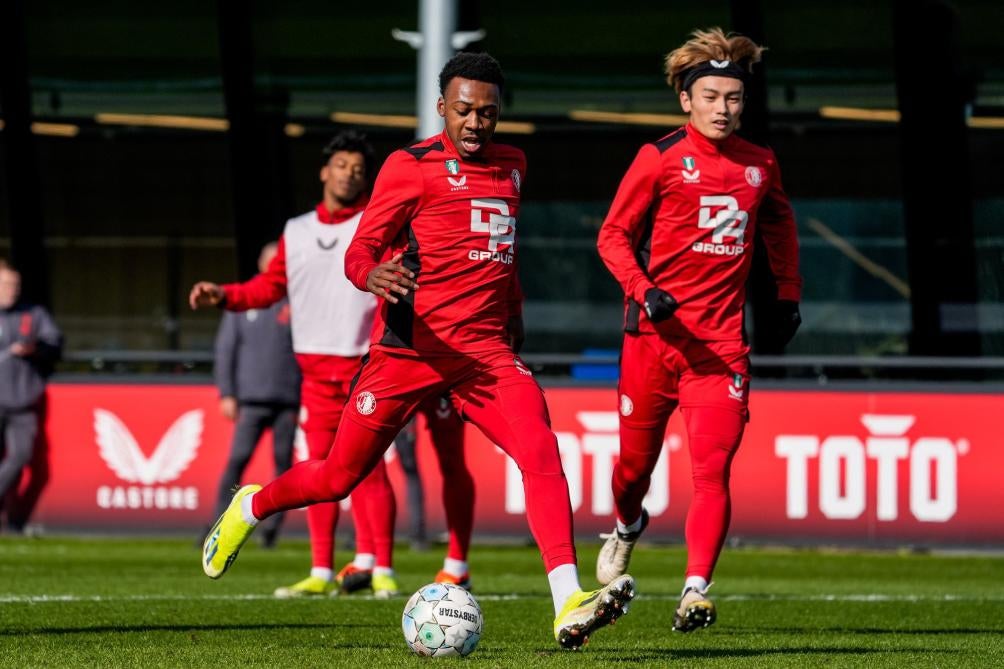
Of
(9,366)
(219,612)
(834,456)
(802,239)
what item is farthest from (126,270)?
(219,612)

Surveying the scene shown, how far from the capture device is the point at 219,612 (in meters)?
8.05

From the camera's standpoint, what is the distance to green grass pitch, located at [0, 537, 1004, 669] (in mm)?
6426

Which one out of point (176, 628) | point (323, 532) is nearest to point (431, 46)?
point (323, 532)

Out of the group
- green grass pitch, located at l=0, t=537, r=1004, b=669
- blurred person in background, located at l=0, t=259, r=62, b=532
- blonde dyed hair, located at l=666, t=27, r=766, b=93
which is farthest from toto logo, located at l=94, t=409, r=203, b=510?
blonde dyed hair, located at l=666, t=27, r=766, b=93

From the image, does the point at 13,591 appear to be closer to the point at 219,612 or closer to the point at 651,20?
the point at 219,612

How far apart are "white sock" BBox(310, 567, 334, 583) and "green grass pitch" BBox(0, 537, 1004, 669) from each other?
0.95ft

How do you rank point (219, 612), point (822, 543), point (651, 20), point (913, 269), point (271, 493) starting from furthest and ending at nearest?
point (651, 20) < point (913, 269) < point (822, 543) < point (219, 612) < point (271, 493)

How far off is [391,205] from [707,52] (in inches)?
61.7

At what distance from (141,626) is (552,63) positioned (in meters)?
10.6

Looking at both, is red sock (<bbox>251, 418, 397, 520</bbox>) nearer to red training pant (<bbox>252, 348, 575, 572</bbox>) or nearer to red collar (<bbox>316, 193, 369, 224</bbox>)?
red training pant (<bbox>252, 348, 575, 572</bbox>)

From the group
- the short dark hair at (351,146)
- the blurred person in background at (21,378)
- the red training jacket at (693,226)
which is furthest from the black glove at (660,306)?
the blurred person in background at (21,378)

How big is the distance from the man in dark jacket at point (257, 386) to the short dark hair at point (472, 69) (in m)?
6.29

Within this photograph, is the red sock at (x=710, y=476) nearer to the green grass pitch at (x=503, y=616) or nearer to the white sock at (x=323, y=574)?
the green grass pitch at (x=503, y=616)

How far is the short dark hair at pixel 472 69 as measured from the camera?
21.6ft
